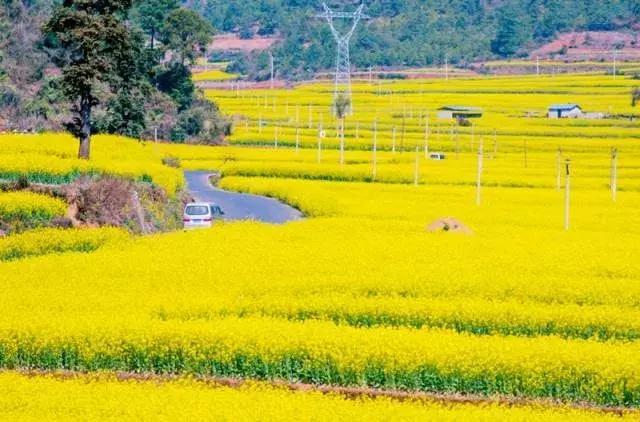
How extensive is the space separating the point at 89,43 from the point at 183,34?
61.1m

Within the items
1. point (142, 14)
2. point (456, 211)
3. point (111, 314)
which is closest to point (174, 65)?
point (142, 14)

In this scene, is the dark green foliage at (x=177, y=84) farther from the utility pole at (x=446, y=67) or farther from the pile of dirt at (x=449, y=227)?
the pile of dirt at (x=449, y=227)

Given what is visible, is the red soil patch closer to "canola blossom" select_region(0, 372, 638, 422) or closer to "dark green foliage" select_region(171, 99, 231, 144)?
"dark green foliage" select_region(171, 99, 231, 144)

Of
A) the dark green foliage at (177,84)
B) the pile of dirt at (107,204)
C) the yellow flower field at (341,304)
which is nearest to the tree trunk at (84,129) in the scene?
the yellow flower field at (341,304)

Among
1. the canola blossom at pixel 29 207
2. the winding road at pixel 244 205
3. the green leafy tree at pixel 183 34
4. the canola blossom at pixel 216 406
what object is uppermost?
the green leafy tree at pixel 183 34

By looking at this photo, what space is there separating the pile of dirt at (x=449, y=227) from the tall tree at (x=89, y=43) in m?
15.6

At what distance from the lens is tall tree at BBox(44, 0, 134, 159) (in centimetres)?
5416

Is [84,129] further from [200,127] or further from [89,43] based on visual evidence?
[200,127]

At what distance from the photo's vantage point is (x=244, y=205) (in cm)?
6356

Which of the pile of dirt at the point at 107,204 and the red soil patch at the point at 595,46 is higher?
the red soil patch at the point at 595,46

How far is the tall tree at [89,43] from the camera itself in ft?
178

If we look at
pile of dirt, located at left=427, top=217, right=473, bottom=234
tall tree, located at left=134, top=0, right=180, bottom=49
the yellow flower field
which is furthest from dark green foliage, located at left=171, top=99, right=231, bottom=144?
pile of dirt, located at left=427, top=217, right=473, bottom=234

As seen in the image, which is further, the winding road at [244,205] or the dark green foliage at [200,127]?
the dark green foliage at [200,127]

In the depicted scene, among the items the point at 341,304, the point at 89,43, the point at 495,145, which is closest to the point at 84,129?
the point at 89,43
